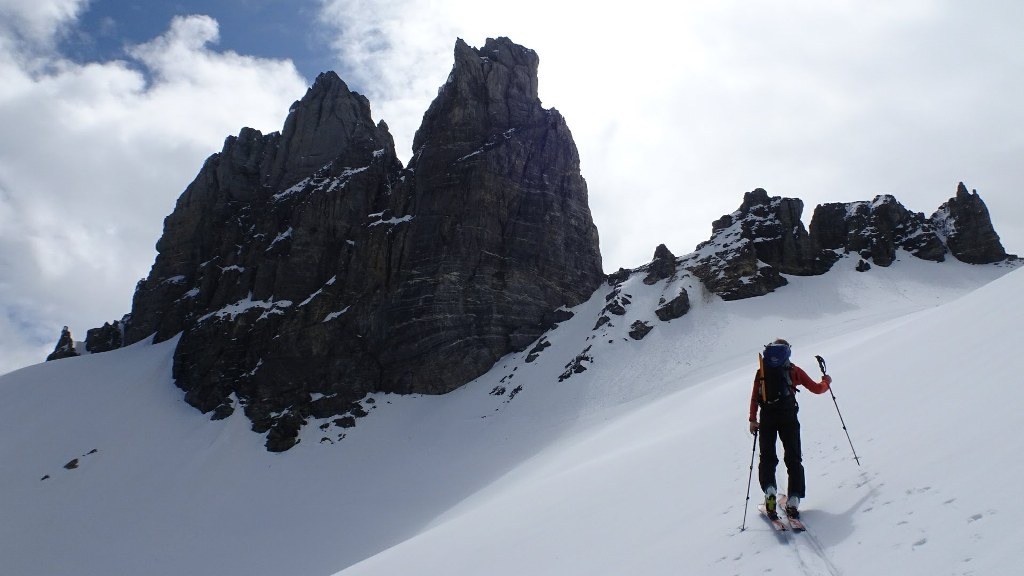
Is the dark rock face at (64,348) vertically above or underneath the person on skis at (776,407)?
above

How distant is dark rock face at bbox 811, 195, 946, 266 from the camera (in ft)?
186

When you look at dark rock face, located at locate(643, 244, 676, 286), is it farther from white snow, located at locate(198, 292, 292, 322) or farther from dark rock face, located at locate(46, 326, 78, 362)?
dark rock face, located at locate(46, 326, 78, 362)

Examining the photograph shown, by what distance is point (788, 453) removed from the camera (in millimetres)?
7969

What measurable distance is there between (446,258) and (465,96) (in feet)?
67.7

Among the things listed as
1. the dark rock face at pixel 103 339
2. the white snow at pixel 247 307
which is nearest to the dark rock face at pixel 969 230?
the white snow at pixel 247 307

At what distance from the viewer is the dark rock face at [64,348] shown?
7181cm

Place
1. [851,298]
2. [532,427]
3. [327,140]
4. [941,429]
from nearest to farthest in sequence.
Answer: [941,429] < [532,427] < [851,298] < [327,140]

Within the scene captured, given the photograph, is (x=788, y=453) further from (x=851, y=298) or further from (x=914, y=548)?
(x=851, y=298)

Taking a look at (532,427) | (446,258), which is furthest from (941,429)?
(446,258)

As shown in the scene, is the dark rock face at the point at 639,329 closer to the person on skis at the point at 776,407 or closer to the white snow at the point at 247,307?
the white snow at the point at 247,307

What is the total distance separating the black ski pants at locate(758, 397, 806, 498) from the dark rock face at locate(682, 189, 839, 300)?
48803 millimetres

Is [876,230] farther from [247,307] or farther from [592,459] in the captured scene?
[247,307]

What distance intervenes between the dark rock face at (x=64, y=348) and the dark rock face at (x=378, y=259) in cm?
665

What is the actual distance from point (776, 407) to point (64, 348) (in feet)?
289
